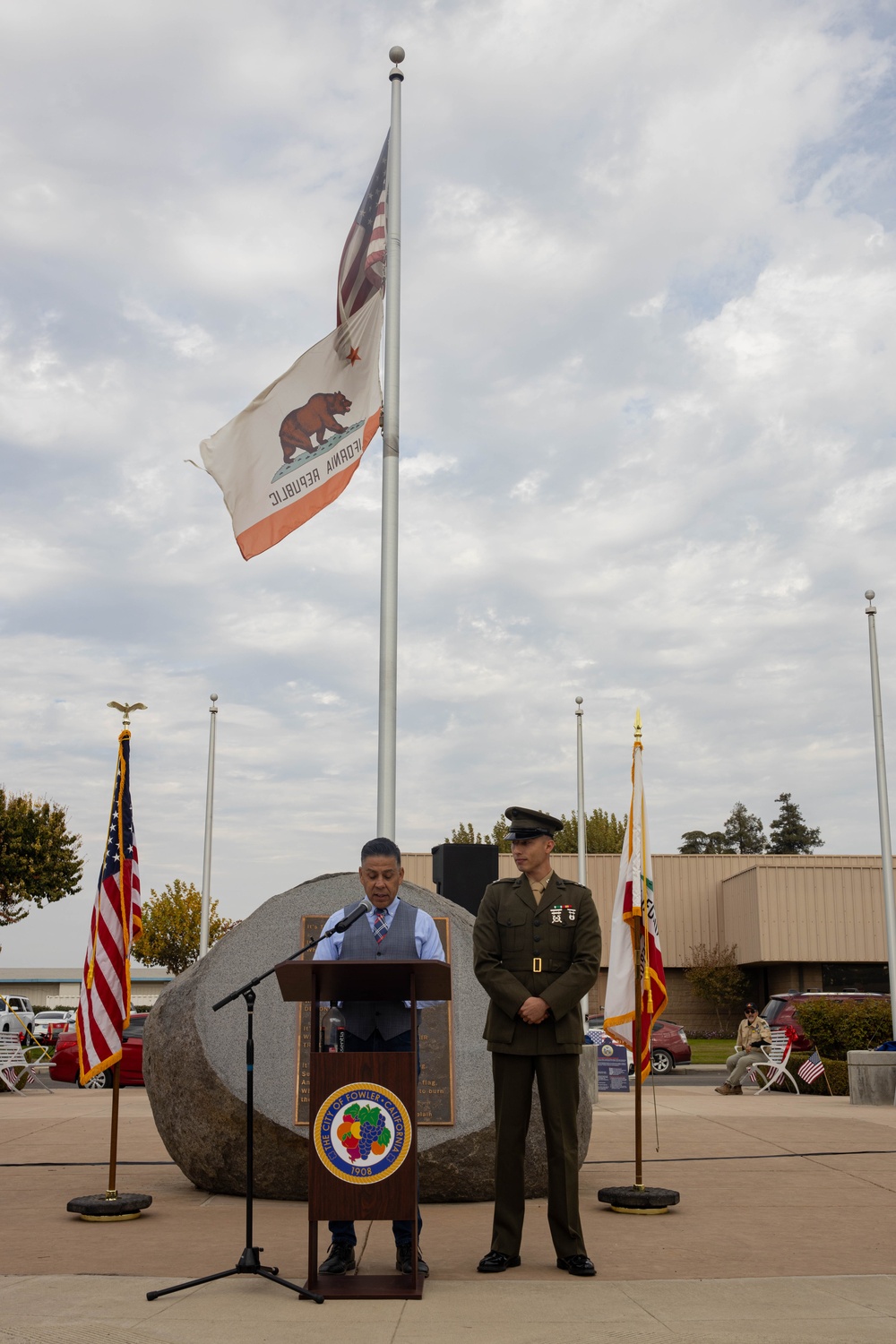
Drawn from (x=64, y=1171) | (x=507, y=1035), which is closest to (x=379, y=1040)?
(x=507, y=1035)

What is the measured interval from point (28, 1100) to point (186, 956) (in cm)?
3916

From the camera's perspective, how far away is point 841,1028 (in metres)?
20.2

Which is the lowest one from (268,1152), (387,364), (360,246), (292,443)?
(268,1152)

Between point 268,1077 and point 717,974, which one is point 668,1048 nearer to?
point 717,974

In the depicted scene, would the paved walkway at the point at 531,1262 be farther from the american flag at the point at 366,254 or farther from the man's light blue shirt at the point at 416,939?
the american flag at the point at 366,254

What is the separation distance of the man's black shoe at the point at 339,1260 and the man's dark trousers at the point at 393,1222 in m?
0.02

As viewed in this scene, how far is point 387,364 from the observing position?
11.2 m

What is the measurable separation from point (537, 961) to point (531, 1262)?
4.56 ft

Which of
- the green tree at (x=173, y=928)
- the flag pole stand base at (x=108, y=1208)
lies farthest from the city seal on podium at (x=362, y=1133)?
the green tree at (x=173, y=928)

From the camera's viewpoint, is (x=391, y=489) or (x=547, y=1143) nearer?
(x=547, y=1143)

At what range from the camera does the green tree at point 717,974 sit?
38594mm

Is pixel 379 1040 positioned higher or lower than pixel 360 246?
lower

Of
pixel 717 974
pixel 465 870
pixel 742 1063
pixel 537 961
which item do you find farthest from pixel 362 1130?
pixel 717 974

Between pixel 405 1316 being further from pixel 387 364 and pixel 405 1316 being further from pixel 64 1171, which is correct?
pixel 387 364
